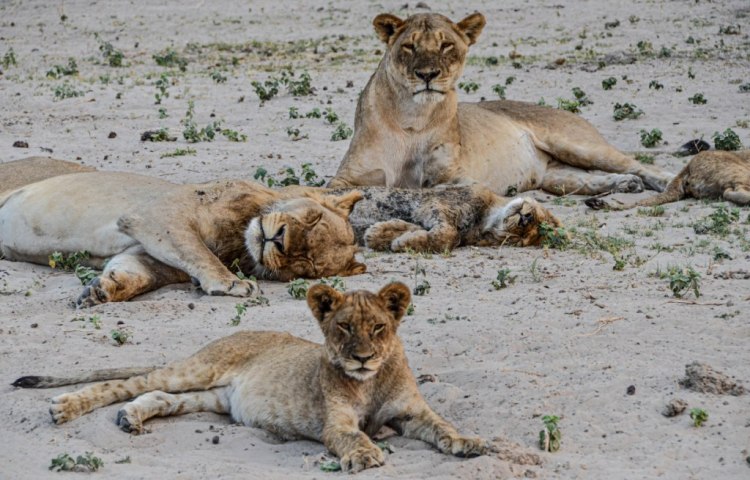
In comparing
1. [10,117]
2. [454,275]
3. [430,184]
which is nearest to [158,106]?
[10,117]

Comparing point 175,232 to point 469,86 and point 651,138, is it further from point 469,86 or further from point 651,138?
point 469,86

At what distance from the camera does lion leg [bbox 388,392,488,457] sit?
188 inches

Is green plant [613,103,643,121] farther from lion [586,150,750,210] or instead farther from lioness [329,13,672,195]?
lion [586,150,750,210]

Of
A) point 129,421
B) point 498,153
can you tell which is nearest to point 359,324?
point 129,421

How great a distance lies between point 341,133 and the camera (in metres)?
11.7

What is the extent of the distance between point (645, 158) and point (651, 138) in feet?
1.32

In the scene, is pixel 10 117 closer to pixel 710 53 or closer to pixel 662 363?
pixel 710 53

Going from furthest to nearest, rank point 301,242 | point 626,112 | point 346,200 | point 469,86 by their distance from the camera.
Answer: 1. point 469,86
2. point 626,112
3. point 346,200
4. point 301,242

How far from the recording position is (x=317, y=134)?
1204 centimetres

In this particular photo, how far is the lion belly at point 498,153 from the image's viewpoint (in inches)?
400

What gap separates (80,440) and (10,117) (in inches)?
317

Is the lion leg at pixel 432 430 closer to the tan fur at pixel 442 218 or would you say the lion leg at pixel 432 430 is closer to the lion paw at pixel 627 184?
the tan fur at pixel 442 218

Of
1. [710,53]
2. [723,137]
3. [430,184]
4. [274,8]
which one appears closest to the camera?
[430,184]

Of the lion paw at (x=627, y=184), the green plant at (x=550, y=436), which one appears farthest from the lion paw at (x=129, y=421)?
the lion paw at (x=627, y=184)
